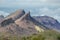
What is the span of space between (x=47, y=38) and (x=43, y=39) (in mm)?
6598

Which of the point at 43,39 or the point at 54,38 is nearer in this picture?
the point at 54,38

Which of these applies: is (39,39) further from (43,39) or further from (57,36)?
(57,36)

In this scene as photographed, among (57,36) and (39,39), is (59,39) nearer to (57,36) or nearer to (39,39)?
(57,36)

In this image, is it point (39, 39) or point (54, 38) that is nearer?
point (54, 38)

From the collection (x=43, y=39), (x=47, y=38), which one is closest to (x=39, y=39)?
(x=43, y=39)

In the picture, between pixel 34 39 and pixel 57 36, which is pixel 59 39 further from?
pixel 34 39

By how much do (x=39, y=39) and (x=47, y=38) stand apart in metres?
7.86

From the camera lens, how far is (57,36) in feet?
310

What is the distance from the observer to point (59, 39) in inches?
3708

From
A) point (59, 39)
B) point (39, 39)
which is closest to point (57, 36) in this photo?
point (59, 39)

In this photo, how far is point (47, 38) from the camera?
91062 millimetres

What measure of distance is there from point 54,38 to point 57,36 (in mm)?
3558

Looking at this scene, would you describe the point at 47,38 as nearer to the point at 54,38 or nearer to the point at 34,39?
the point at 54,38

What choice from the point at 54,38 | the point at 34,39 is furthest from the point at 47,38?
the point at 34,39
